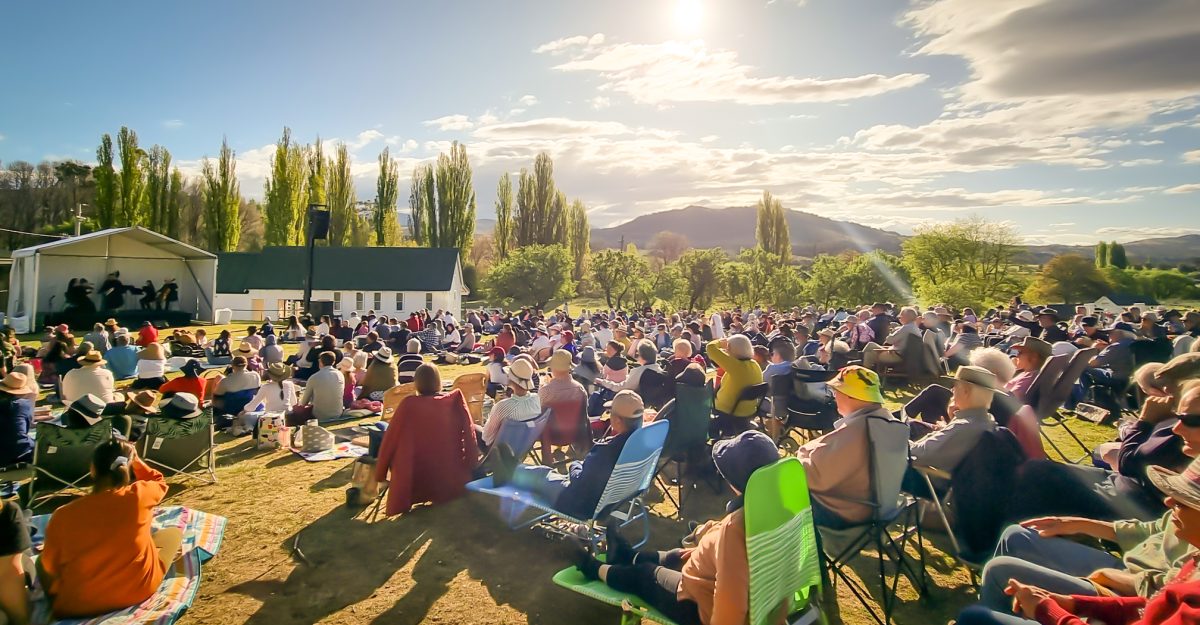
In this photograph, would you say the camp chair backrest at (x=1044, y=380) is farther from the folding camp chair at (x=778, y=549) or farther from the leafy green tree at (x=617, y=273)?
the leafy green tree at (x=617, y=273)

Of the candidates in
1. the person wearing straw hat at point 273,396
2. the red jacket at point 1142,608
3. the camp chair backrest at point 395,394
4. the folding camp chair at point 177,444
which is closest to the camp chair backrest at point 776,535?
the red jacket at point 1142,608

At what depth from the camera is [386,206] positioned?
5047 centimetres

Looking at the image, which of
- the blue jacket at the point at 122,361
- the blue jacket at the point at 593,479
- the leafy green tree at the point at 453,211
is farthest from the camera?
the leafy green tree at the point at 453,211

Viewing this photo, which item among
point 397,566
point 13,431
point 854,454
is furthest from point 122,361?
point 854,454

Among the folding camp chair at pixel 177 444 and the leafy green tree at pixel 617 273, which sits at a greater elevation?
the leafy green tree at pixel 617 273

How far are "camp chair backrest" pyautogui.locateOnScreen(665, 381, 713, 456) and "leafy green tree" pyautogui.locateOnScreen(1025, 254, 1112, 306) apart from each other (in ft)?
152

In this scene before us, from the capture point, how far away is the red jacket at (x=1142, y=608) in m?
1.84

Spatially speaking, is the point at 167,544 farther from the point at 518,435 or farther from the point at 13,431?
the point at 13,431

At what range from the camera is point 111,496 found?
3.04m

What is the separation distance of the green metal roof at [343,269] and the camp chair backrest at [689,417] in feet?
103

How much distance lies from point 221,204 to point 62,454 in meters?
45.2

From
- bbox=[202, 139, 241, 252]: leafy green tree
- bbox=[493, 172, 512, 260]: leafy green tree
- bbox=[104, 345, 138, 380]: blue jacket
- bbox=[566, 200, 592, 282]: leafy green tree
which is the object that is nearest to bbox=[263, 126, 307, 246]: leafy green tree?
bbox=[202, 139, 241, 252]: leafy green tree

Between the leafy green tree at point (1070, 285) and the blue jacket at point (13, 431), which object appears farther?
the leafy green tree at point (1070, 285)

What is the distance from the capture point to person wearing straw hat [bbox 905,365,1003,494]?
3.70 metres
